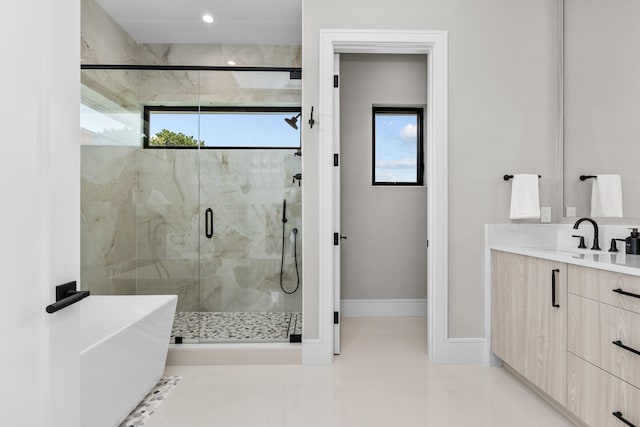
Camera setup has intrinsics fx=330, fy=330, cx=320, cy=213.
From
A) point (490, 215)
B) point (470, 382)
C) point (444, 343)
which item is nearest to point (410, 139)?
point (490, 215)

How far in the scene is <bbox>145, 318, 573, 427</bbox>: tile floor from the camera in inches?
72.7

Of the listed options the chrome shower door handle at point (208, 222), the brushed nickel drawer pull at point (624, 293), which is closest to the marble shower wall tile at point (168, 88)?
the chrome shower door handle at point (208, 222)

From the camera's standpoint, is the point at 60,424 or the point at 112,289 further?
the point at 112,289

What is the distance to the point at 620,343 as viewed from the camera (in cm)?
145

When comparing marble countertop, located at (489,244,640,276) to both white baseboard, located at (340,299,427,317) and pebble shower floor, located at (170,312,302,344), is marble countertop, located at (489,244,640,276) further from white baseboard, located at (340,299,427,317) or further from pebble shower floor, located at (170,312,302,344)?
pebble shower floor, located at (170,312,302,344)

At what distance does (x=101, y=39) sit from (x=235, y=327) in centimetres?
289

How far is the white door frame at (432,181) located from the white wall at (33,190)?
1.77 metres

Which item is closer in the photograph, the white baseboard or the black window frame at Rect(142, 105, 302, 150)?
the black window frame at Rect(142, 105, 302, 150)

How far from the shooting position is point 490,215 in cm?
258

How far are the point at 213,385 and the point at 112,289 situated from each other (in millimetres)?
1318

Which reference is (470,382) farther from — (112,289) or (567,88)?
(112,289)

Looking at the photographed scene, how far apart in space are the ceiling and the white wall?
2453 millimetres

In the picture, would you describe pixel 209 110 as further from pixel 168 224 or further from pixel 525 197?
pixel 525 197

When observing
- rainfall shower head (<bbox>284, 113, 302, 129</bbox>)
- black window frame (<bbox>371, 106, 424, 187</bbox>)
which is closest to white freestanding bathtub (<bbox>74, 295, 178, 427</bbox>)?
rainfall shower head (<bbox>284, 113, 302, 129</bbox>)
